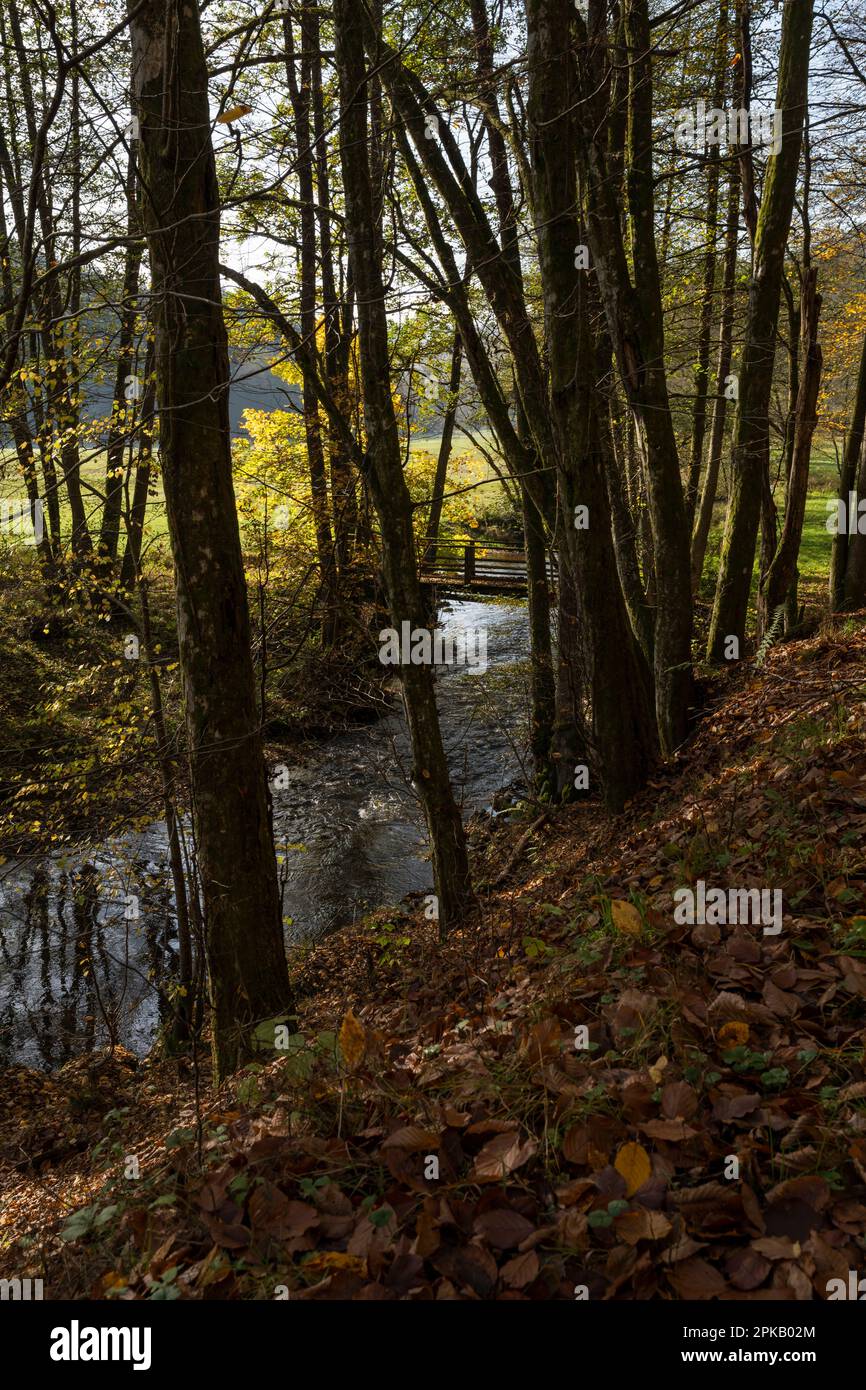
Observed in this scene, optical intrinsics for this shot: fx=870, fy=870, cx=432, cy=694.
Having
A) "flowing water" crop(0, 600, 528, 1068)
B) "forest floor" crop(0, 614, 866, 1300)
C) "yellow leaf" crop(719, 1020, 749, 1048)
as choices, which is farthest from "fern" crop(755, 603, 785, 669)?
"yellow leaf" crop(719, 1020, 749, 1048)

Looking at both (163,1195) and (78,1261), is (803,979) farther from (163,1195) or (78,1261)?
(78,1261)

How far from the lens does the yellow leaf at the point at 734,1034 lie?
2924mm

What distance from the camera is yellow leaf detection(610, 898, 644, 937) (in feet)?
12.9

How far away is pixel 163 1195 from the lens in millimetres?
2982

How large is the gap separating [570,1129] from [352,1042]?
1.12 metres

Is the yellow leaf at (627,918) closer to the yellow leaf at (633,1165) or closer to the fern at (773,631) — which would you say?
the yellow leaf at (633,1165)

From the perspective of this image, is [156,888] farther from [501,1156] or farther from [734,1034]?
[734,1034]

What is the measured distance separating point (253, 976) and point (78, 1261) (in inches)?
87.3

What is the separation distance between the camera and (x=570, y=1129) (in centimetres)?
266

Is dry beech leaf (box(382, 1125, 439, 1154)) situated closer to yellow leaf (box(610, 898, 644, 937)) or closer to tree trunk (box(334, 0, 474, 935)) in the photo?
yellow leaf (box(610, 898, 644, 937))

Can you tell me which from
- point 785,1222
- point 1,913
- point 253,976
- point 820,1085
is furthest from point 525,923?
point 1,913

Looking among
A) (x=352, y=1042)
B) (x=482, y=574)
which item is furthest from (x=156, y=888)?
(x=482, y=574)
